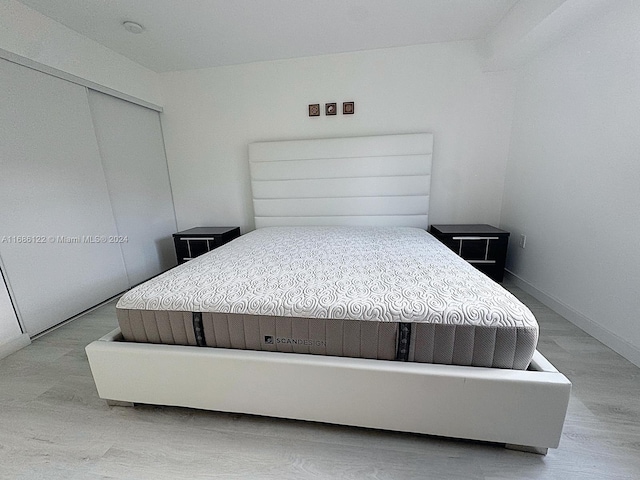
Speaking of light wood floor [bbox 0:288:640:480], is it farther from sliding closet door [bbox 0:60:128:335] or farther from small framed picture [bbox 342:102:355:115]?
small framed picture [bbox 342:102:355:115]

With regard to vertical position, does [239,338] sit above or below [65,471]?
above

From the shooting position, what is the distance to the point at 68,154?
2119 mm

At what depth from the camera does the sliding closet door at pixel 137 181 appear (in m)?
2.48

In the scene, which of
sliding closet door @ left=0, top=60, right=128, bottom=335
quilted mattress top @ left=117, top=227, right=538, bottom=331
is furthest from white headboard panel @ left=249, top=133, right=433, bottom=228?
sliding closet door @ left=0, top=60, right=128, bottom=335

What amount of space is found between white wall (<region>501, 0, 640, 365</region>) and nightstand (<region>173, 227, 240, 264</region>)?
2956 mm

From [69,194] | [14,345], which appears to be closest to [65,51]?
[69,194]

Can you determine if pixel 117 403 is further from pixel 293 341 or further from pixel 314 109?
pixel 314 109

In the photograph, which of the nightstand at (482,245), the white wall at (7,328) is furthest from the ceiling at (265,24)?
the white wall at (7,328)

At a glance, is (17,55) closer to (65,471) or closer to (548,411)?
(65,471)

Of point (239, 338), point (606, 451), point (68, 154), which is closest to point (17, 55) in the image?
point (68, 154)

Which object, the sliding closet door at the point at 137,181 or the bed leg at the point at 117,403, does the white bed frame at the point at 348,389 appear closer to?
the bed leg at the point at 117,403

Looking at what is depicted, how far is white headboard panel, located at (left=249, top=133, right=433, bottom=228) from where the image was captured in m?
2.63

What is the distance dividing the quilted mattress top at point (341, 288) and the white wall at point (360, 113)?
1321mm

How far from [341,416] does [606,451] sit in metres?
1.02
